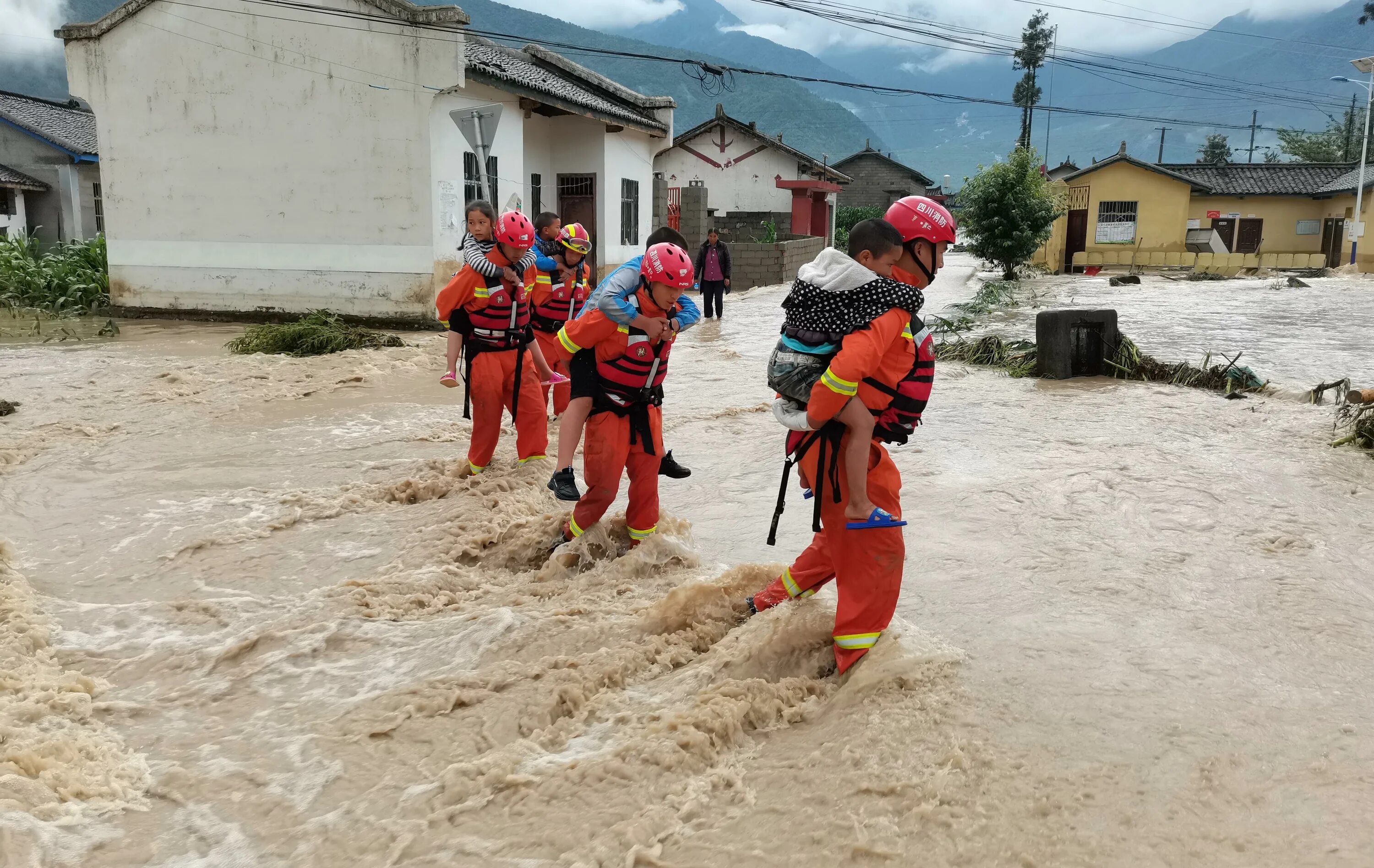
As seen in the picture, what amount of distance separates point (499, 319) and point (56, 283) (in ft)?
51.1

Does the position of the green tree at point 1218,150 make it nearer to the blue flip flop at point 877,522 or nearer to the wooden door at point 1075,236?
the wooden door at point 1075,236

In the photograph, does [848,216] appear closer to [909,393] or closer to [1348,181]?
[1348,181]

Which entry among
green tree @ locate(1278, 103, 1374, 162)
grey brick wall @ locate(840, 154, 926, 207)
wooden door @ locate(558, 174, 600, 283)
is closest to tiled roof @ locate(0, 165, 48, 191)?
wooden door @ locate(558, 174, 600, 283)

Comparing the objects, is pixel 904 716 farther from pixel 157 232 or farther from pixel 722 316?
pixel 157 232

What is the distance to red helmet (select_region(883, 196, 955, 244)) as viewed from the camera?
347 cm

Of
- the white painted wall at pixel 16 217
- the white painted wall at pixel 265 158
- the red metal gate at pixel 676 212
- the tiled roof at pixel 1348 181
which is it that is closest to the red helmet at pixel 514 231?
the white painted wall at pixel 265 158

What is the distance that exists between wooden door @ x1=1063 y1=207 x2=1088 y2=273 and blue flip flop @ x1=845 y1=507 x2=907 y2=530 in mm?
35285

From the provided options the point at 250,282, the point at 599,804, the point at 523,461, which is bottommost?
the point at 599,804

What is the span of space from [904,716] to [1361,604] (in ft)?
8.77

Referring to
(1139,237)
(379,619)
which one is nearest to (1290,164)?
(1139,237)

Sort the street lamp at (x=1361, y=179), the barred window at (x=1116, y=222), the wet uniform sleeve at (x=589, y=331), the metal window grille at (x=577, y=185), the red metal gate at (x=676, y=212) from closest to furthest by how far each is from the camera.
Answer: the wet uniform sleeve at (x=589, y=331)
the metal window grille at (x=577, y=185)
the red metal gate at (x=676, y=212)
the street lamp at (x=1361, y=179)
the barred window at (x=1116, y=222)

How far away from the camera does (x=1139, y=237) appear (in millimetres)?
35938

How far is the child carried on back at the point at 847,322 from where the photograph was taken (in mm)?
3291

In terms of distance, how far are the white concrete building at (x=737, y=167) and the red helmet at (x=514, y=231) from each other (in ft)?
107
